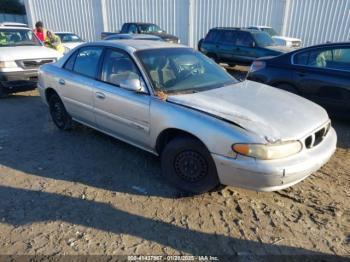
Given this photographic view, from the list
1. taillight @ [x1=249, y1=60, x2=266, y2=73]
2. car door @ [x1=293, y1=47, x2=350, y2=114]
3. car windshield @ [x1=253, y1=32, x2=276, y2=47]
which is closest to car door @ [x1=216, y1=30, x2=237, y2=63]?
car windshield @ [x1=253, y1=32, x2=276, y2=47]

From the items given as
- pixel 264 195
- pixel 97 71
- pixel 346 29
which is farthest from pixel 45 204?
pixel 346 29

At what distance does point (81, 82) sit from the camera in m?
4.38

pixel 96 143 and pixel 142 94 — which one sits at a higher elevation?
pixel 142 94

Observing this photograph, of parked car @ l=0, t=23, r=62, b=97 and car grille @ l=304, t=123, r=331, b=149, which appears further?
parked car @ l=0, t=23, r=62, b=97

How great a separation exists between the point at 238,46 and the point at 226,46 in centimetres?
55

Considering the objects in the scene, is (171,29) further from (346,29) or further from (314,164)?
(314,164)

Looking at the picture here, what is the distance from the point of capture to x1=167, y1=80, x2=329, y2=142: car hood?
9.48 ft

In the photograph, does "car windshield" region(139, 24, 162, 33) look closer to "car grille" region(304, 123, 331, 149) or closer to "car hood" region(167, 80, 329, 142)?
"car hood" region(167, 80, 329, 142)

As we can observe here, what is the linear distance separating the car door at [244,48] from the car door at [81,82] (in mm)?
7874

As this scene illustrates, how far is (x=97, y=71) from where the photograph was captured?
420 cm

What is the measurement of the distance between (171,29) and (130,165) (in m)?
17.0

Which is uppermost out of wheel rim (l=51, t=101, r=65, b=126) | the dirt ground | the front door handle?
the front door handle

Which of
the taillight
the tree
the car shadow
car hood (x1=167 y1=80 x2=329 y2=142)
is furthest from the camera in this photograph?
the tree

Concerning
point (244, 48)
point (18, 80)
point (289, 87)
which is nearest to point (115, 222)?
point (289, 87)
